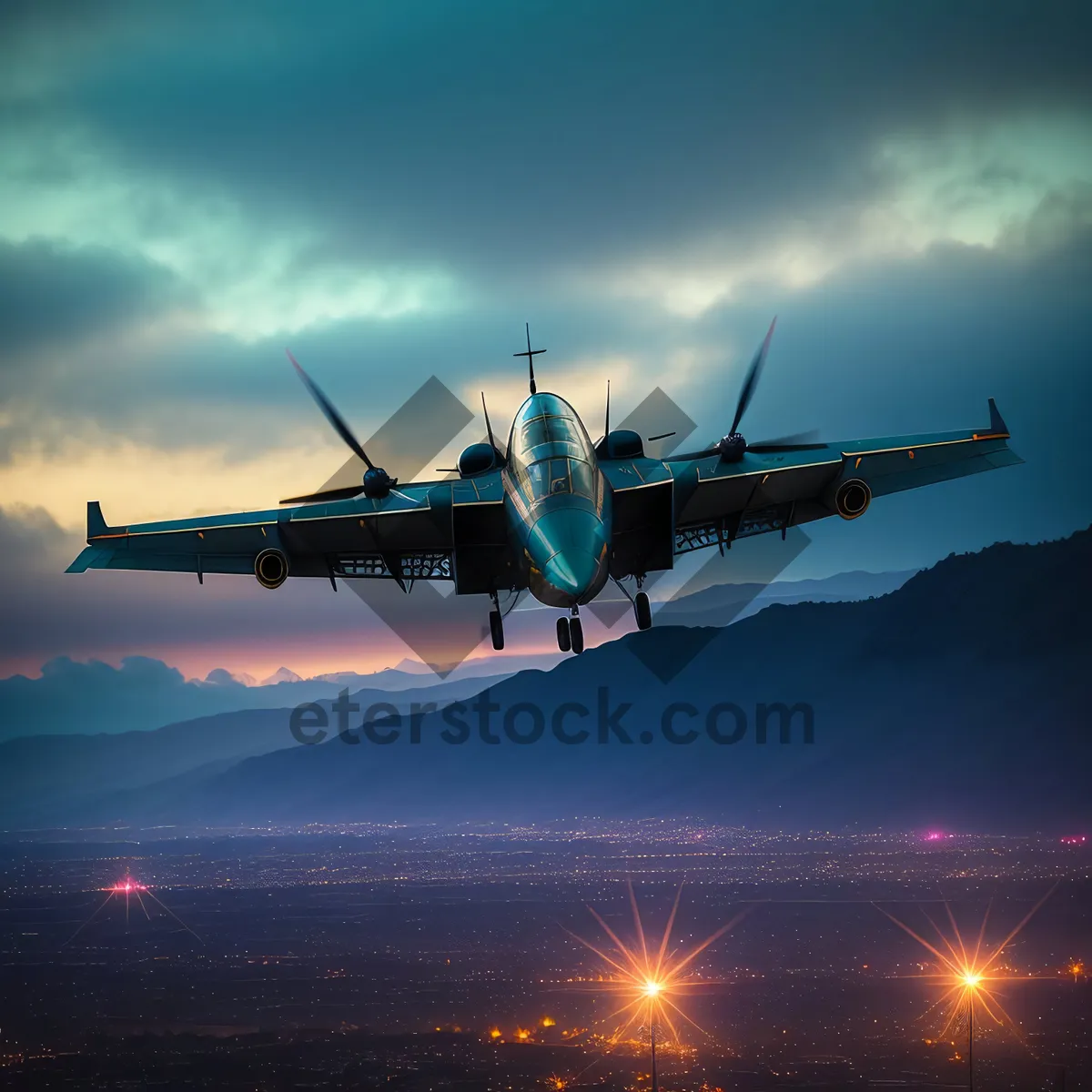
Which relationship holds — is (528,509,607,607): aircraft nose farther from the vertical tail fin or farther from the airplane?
the vertical tail fin

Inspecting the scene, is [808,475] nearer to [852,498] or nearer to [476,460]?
[852,498]

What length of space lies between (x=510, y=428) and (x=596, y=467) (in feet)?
11.4

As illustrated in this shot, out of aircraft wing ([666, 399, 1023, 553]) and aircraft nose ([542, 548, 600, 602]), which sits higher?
aircraft wing ([666, 399, 1023, 553])

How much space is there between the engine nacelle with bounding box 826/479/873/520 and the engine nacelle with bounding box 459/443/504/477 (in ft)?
38.0

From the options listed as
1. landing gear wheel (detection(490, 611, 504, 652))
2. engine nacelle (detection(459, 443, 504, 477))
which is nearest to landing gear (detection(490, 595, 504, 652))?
landing gear wheel (detection(490, 611, 504, 652))

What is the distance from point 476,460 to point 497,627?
5.46 m

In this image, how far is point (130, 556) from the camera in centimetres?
3797

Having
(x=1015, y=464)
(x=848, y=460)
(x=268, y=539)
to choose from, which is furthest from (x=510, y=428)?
(x=1015, y=464)

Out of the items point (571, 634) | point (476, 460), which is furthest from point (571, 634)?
point (476, 460)

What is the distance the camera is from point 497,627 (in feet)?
116

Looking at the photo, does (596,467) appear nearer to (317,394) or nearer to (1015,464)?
(317,394)

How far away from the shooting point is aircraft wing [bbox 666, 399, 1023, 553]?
36156 millimetres

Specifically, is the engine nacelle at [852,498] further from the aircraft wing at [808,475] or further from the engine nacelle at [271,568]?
the engine nacelle at [271,568]

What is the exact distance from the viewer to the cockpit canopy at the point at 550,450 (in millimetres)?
30031
